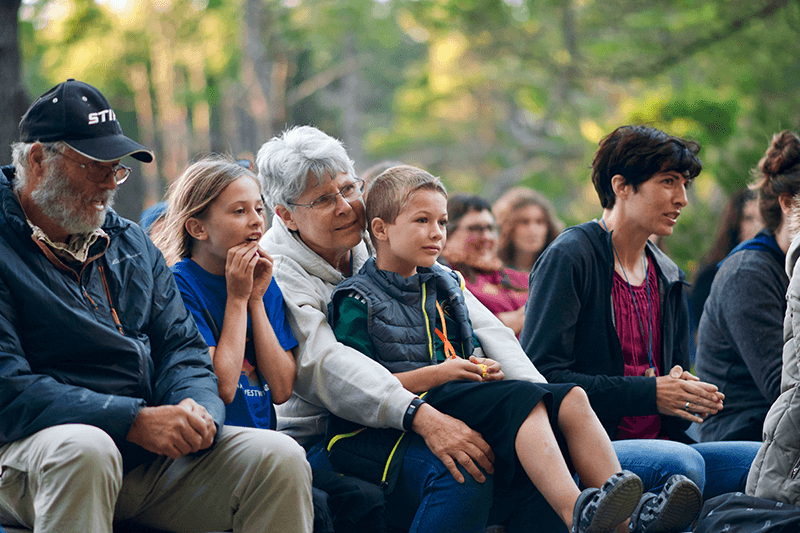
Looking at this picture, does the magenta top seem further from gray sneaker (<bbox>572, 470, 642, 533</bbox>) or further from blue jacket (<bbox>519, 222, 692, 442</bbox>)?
gray sneaker (<bbox>572, 470, 642, 533</bbox>)

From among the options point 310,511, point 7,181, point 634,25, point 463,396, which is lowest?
point 310,511

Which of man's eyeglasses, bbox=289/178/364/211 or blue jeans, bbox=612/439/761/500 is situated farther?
man's eyeglasses, bbox=289/178/364/211

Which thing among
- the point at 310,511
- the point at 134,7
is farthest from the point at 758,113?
the point at 134,7

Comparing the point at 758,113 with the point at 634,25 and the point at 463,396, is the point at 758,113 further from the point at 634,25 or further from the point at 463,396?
the point at 463,396

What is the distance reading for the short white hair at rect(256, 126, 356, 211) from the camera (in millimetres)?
3191

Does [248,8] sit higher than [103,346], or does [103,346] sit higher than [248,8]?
[248,8]

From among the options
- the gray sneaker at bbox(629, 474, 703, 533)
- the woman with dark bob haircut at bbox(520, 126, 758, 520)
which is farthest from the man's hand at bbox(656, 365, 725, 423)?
the gray sneaker at bbox(629, 474, 703, 533)

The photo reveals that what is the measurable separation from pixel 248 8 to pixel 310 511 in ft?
44.1

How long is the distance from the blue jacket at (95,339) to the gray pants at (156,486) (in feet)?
0.25

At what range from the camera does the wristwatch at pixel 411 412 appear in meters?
2.73

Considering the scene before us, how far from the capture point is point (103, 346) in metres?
2.48

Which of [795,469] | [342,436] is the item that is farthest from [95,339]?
[795,469]

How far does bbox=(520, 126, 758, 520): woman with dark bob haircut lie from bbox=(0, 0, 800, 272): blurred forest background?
39.7 inches

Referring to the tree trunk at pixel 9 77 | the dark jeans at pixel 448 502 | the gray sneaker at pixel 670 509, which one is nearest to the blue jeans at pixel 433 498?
the dark jeans at pixel 448 502
